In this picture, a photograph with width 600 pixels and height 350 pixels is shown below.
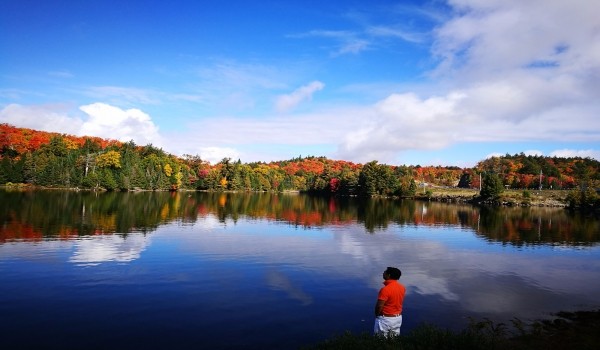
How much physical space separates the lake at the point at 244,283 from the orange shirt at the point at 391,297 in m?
3.40

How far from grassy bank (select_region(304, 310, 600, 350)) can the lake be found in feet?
4.58

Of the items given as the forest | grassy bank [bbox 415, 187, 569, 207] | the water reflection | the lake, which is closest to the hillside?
the forest

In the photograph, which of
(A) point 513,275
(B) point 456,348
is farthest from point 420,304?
(A) point 513,275

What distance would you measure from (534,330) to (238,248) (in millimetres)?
23230

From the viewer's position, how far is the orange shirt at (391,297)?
1258 centimetres

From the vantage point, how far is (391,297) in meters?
12.6

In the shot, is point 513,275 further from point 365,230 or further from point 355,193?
point 355,193

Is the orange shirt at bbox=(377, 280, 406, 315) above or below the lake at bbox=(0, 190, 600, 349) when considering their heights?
above

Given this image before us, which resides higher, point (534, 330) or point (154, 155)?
point (154, 155)

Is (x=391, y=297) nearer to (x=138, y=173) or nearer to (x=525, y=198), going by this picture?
(x=525, y=198)

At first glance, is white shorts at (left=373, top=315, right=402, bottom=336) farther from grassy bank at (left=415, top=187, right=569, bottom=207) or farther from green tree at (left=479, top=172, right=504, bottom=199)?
green tree at (left=479, top=172, right=504, bottom=199)

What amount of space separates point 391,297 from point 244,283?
1207cm

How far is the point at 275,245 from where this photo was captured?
3675 centimetres

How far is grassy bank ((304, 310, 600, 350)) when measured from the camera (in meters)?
11.8
